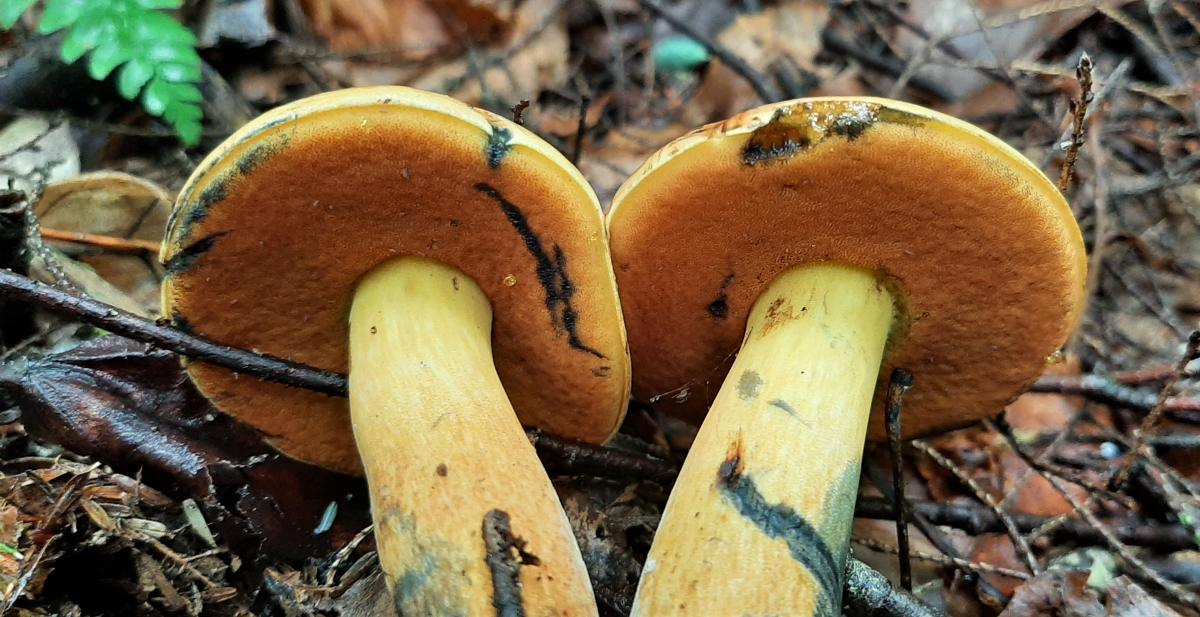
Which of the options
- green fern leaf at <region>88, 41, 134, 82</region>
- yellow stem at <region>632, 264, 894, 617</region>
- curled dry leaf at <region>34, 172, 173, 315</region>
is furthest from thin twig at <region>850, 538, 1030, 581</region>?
green fern leaf at <region>88, 41, 134, 82</region>

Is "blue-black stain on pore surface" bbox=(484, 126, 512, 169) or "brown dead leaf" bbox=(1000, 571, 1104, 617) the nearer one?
"blue-black stain on pore surface" bbox=(484, 126, 512, 169)

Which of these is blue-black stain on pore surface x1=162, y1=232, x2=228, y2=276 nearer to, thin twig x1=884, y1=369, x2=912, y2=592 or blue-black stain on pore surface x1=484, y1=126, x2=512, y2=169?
A: blue-black stain on pore surface x1=484, y1=126, x2=512, y2=169

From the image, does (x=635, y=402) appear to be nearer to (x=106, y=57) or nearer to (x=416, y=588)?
(x=416, y=588)

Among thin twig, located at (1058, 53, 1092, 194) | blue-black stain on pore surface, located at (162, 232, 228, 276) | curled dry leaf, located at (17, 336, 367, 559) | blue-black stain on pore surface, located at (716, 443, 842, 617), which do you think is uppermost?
thin twig, located at (1058, 53, 1092, 194)

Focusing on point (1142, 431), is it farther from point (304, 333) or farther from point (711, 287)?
point (304, 333)

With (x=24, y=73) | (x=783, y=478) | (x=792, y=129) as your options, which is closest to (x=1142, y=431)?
(x=783, y=478)

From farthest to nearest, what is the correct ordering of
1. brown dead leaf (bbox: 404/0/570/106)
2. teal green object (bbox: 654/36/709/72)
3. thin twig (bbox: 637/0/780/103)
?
teal green object (bbox: 654/36/709/72), brown dead leaf (bbox: 404/0/570/106), thin twig (bbox: 637/0/780/103)
